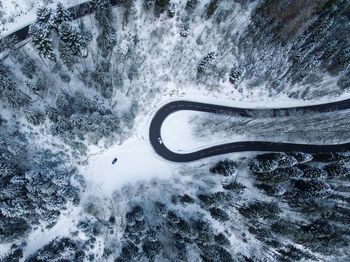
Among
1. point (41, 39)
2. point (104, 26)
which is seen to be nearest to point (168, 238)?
point (104, 26)

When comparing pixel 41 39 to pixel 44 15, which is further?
pixel 44 15

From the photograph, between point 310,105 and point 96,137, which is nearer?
point 96,137

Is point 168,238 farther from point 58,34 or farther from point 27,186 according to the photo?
point 58,34

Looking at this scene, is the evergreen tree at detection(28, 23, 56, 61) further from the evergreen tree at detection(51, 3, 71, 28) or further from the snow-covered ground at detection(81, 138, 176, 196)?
the snow-covered ground at detection(81, 138, 176, 196)

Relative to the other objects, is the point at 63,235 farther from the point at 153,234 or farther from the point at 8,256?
the point at 153,234

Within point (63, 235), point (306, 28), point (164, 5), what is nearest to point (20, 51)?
point (164, 5)

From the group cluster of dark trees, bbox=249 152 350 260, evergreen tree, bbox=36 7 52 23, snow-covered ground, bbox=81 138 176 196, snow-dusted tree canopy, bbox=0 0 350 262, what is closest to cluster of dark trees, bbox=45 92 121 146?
snow-dusted tree canopy, bbox=0 0 350 262

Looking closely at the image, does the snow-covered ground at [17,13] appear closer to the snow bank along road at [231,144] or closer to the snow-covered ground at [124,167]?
the snow-covered ground at [124,167]
